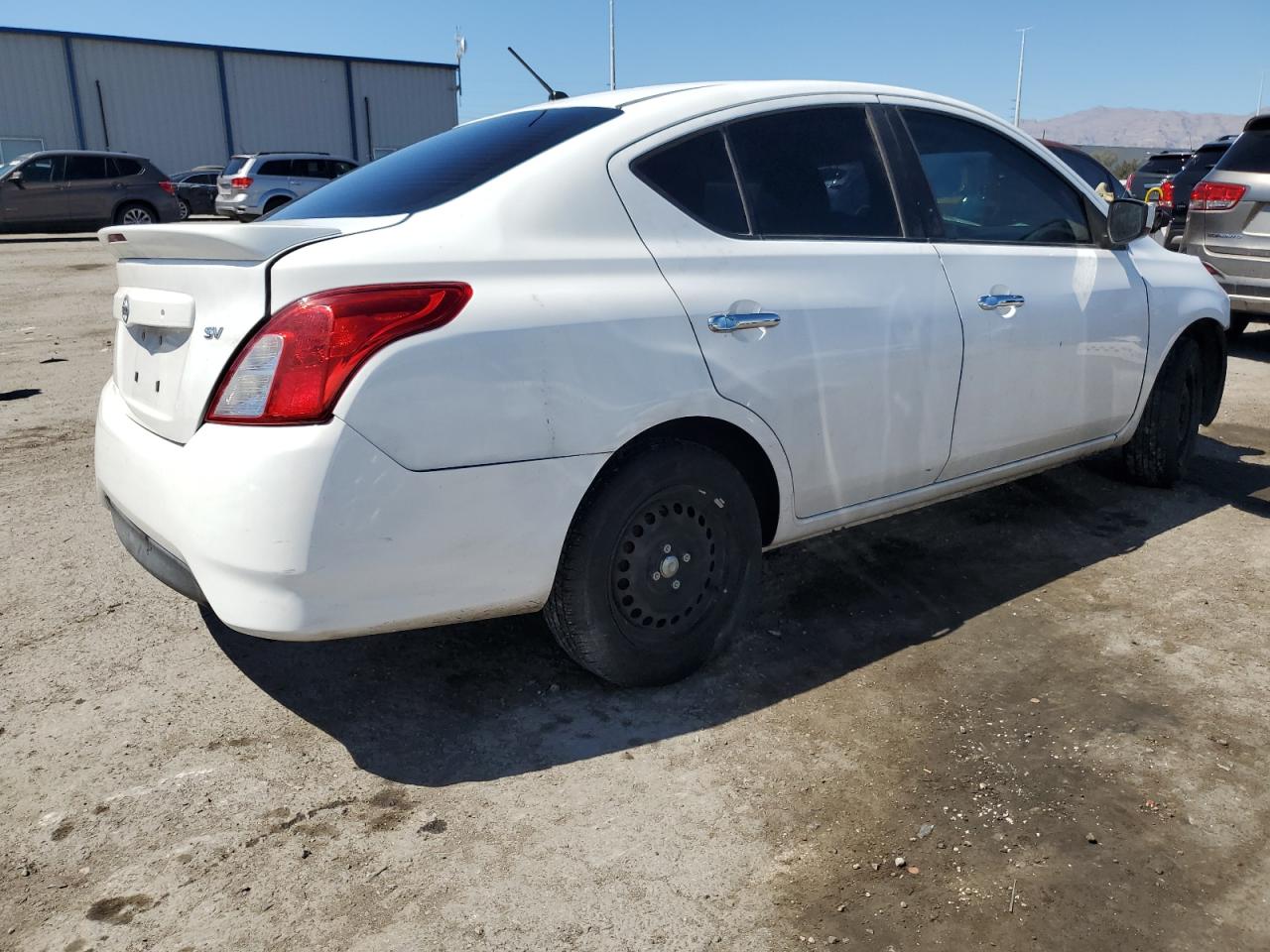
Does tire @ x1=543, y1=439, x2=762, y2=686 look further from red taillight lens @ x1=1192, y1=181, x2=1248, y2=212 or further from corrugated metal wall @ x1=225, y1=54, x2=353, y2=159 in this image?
corrugated metal wall @ x1=225, y1=54, x2=353, y2=159

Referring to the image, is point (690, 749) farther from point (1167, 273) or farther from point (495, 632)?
point (1167, 273)

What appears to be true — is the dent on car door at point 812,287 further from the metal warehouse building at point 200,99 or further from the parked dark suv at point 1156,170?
the metal warehouse building at point 200,99

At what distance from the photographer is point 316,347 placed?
2311 millimetres

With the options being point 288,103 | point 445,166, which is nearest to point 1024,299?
point 445,166

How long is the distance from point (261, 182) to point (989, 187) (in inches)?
838

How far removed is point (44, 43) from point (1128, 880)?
39.3 meters

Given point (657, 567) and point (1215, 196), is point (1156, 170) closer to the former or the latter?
point (1215, 196)

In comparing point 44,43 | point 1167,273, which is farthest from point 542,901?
point 44,43

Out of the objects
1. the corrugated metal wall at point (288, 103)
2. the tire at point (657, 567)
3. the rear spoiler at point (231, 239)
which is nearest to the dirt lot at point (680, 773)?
the tire at point (657, 567)

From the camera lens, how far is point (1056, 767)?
265 centimetres

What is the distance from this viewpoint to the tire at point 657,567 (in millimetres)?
2734

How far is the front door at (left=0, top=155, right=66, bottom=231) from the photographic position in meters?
19.4

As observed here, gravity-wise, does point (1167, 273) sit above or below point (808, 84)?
below

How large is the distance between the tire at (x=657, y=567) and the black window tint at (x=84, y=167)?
21.0 meters
